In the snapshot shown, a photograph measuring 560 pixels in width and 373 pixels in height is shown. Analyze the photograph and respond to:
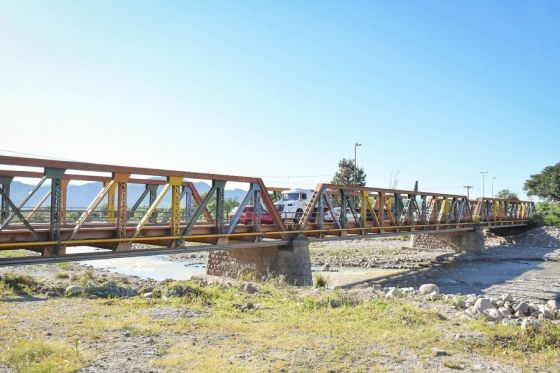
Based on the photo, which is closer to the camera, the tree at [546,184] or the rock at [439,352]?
the rock at [439,352]

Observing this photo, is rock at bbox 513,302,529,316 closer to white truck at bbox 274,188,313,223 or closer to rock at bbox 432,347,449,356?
rock at bbox 432,347,449,356

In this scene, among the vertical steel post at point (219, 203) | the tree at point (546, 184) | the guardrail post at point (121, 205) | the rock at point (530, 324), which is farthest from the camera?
the tree at point (546, 184)

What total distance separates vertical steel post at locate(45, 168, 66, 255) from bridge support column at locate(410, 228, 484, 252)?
40.4 meters

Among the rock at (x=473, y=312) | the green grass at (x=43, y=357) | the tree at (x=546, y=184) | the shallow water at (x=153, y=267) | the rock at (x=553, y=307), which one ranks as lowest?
the shallow water at (x=153, y=267)

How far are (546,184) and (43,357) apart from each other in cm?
10691

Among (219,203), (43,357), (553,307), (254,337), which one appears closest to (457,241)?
(553,307)

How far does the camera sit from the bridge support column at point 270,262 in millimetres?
22609

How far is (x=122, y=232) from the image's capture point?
53.8 ft

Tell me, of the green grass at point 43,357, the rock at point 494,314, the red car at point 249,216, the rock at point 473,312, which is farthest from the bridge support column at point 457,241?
the green grass at point 43,357

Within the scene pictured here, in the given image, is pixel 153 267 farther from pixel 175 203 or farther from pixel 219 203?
pixel 175 203

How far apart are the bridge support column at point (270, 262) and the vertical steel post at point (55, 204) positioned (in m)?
10.0

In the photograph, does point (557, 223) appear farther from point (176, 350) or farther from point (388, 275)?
point (176, 350)

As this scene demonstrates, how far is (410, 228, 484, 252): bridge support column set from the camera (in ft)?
155

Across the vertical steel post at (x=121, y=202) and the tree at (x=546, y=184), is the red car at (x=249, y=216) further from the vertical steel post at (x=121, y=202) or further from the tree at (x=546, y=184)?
the tree at (x=546, y=184)
